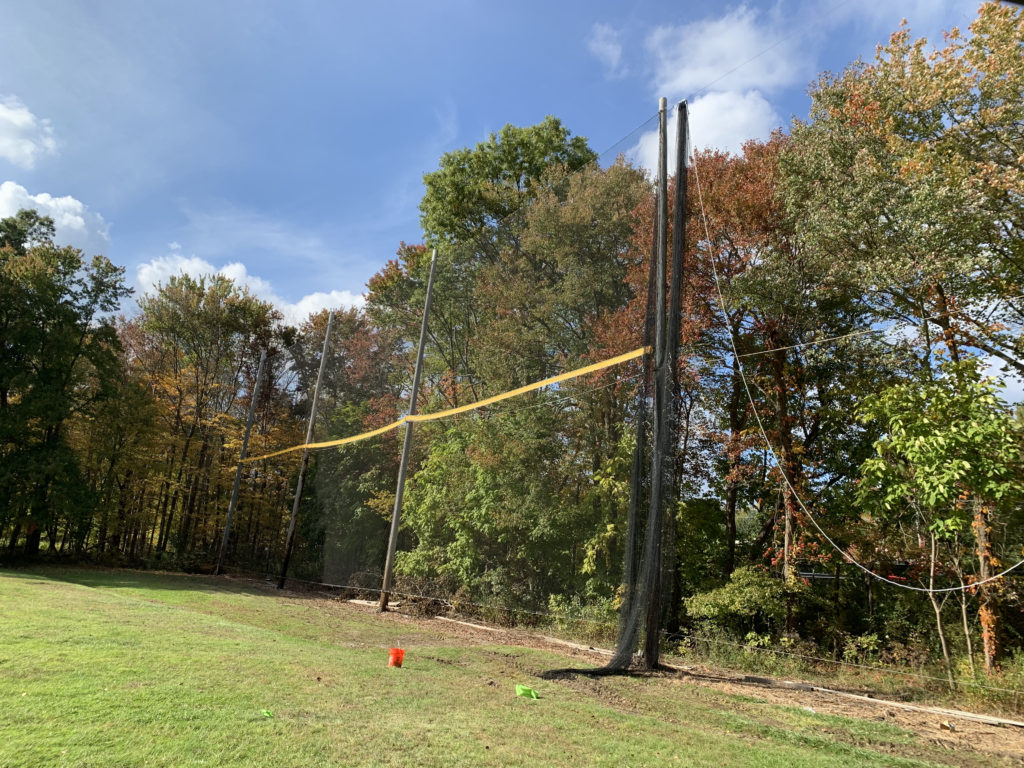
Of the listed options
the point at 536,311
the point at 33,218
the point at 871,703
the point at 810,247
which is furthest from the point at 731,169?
the point at 33,218

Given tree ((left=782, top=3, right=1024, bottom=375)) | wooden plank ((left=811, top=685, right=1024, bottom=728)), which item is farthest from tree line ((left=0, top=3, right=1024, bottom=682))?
wooden plank ((left=811, top=685, right=1024, bottom=728))

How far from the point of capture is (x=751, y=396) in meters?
8.51

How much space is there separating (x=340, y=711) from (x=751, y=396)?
23.3ft

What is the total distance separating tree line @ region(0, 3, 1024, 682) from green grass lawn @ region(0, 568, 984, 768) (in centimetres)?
182

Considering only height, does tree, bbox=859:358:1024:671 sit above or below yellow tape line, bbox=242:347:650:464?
below

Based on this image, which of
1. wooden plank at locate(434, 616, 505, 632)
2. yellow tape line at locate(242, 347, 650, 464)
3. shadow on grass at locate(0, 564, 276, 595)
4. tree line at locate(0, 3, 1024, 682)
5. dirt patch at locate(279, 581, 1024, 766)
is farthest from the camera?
shadow on grass at locate(0, 564, 276, 595)

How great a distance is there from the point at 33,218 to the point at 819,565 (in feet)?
68.9

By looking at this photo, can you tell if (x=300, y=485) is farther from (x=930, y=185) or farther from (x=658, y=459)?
(x=930, y=185)

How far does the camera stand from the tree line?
5926 mm

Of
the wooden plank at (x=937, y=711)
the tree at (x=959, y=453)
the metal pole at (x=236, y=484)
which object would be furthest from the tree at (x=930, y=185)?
the metal pole at (x=236, y=484)

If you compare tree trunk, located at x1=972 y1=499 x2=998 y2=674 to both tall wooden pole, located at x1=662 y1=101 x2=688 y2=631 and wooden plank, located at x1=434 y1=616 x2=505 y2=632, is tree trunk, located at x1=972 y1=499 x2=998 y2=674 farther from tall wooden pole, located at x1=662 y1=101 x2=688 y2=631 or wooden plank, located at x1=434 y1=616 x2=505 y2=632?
wooden plank, located at x1=434 y1=616 x2=505 y2=632

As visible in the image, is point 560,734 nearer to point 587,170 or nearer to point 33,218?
point 587,170

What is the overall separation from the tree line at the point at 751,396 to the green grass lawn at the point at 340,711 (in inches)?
71.6

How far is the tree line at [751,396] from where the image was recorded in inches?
233
